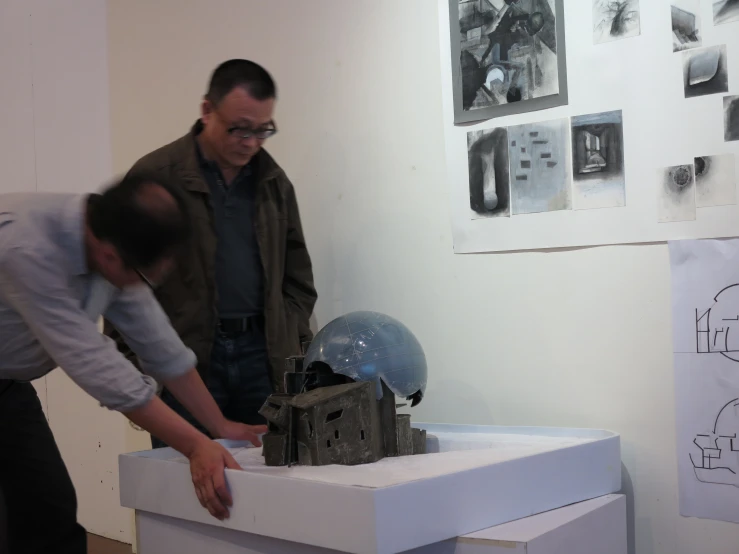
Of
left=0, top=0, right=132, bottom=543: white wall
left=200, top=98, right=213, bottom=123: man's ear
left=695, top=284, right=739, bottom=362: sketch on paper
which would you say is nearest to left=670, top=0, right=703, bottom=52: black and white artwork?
left=695, top=284, right=739, bottom=362: sketch on paper

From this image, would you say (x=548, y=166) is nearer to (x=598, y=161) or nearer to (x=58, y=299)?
(x=598, y=161)

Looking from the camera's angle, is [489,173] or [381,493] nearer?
[381,493]

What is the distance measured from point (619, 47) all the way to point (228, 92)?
943mm

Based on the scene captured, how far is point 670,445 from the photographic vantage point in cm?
190

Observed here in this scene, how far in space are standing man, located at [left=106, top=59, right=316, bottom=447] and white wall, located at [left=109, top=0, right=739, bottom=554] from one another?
33 cm

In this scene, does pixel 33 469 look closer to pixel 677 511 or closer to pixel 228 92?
pixel 228 92

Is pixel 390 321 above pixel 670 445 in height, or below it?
above

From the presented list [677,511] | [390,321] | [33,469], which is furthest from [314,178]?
[677,511]

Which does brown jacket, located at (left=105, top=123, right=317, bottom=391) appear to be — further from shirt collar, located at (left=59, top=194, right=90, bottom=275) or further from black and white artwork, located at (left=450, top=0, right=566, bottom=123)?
black and white artwork, located at (left=450, top=0, right=566, bottom=123)

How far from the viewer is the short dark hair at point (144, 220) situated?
4.68 ft

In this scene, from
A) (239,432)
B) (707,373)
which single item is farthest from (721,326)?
(239,432)

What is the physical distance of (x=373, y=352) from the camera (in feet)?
5.62

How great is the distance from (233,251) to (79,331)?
2.07 feet

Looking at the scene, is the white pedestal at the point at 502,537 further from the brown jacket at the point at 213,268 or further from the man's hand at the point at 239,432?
the brown jacket at the point at 213,268
